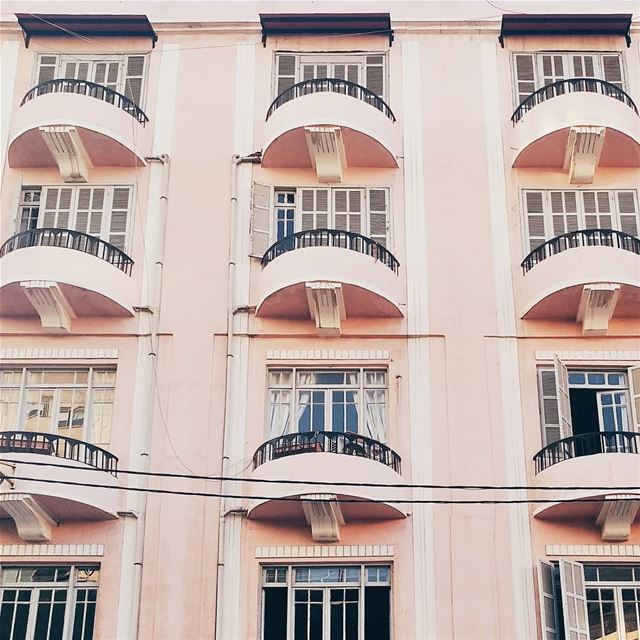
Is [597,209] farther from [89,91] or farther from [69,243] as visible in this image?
[89,91]

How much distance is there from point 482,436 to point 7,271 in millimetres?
9094

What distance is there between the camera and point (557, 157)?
76.1 feet

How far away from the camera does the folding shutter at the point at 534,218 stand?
2273 cm

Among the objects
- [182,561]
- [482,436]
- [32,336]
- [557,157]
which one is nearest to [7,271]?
[32,336]

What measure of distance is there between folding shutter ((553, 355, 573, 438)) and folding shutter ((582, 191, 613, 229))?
11.4ft

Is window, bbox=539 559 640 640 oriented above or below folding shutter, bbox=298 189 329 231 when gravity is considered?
below

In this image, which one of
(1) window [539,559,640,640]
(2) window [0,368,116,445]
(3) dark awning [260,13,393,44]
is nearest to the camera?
(1) window [539,559,640,640]

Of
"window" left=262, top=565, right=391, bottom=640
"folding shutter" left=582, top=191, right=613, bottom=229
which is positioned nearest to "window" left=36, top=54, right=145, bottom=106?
"folding shutter" left=582, top=191, right=613, bottom=229

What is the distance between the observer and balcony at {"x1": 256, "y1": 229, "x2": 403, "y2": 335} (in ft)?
70.1

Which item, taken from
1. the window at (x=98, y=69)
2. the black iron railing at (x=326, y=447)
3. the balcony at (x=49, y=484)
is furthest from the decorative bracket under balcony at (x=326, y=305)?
the window at (x=98, y=69)

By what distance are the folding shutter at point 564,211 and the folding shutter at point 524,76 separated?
2309mm

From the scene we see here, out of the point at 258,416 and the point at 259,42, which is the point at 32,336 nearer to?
the point at 258,416

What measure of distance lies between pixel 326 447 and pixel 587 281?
5.58m

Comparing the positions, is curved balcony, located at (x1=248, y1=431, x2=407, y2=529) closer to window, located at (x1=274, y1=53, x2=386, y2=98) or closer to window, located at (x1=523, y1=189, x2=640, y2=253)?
window, located at (x1=523, y1=189, x2=640, y2=253)
